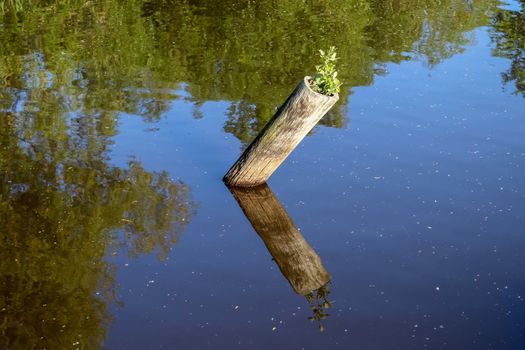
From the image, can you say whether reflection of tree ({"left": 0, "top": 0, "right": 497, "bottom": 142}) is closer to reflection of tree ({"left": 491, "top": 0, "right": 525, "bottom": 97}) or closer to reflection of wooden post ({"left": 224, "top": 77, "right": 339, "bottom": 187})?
reflection of tree ({"left": 491, "top": 0, "right": 525, "bottom": 97})

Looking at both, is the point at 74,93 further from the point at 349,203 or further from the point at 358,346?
the point at 358,346

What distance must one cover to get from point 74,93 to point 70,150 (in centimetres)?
184

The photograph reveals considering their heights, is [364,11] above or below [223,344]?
below

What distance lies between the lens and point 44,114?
9656 mm

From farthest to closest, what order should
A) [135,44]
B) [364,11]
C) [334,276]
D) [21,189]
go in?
[364,11], [135,44], [21,189], [334,276]

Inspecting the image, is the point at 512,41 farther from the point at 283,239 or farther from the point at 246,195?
the point at 283,239

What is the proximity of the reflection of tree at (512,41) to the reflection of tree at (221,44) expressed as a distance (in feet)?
1.43

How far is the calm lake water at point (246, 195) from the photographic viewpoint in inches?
237

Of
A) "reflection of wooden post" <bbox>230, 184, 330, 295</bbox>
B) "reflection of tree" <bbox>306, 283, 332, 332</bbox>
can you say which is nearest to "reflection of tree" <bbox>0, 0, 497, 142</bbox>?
"reflection of wooden post" <bbox>230, 184, 330, 295</bbox>

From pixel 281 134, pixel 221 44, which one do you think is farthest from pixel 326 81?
pixel 221 44

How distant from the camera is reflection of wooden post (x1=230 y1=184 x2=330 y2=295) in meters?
6.59

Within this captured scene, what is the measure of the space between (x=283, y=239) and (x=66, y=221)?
1.99 metres

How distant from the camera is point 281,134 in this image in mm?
7531

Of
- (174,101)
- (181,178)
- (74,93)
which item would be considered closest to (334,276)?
(181,178)
